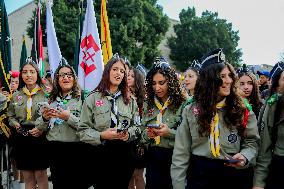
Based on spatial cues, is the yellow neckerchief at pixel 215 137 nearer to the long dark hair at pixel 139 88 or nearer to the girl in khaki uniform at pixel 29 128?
the long dark hair at pixel 139 88

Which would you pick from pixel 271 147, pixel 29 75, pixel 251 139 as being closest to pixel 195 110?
pixel 251 139

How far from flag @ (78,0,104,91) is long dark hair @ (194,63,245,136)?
9.20ft

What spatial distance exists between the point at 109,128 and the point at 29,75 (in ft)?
7.20

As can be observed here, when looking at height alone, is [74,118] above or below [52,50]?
below

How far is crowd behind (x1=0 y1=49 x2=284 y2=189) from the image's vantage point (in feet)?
10.1

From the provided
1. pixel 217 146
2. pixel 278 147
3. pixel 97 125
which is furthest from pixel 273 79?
pixel 97 125

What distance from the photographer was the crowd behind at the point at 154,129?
3076 millimetres

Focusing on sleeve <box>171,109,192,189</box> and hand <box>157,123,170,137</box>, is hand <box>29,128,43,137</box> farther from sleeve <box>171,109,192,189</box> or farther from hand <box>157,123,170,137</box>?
sleeve <box>171,109,192,189</box>

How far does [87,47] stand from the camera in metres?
6.03

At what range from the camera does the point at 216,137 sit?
3.01 m

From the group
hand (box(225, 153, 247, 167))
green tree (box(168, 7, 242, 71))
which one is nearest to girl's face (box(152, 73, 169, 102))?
hand (box(225, 153, 247, 167))

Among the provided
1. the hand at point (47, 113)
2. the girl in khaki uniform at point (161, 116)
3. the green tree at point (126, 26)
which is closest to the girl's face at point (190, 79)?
the girl in khaki uniform at point (161, 116)

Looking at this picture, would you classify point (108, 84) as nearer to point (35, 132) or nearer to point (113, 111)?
point (113, 111)

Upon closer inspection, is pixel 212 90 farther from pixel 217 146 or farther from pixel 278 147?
pixel 278 147
